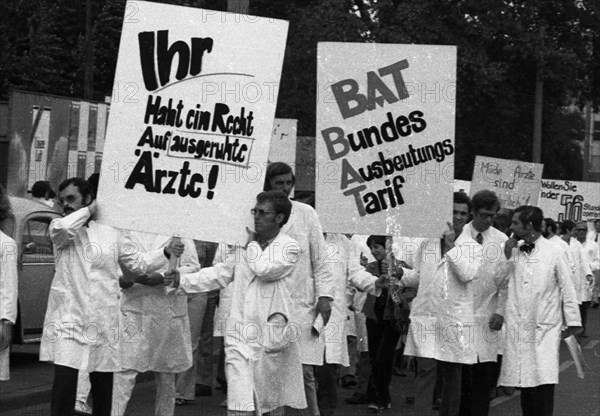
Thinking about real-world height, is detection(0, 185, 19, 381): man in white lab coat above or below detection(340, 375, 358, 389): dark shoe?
above

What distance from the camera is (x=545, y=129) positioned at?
42.7m

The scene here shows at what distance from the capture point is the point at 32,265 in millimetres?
13602

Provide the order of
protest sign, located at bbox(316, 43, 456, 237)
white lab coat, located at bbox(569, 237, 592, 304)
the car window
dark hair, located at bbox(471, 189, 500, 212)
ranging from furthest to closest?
white lab coat, located at bbox(569, 237, 592, 304), the car window, dark hair, located at bbox(471, 189, 500, 212), protest sign, located at bbox(316, 43, 456, 237)

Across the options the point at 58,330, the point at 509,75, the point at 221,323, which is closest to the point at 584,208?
the point at 509,75

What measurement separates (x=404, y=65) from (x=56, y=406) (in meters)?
3.35

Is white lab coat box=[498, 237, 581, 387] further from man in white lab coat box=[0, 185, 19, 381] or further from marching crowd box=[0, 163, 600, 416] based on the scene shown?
man in white lab coat box=[0, 185, 19, 381]

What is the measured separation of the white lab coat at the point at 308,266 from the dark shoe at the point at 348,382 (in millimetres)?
5103

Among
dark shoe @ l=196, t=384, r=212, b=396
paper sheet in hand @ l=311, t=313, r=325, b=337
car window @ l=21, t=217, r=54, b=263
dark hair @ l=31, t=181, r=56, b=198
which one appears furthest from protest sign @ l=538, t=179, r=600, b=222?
paper sheet in hand @ l=311, t=313, r=325, b=337

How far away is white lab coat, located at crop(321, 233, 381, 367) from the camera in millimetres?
10664

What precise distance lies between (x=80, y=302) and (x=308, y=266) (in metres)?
1.62

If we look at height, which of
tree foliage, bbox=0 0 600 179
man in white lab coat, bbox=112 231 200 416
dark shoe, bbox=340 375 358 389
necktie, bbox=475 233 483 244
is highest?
tree foliage, bbox=0 0 600 179

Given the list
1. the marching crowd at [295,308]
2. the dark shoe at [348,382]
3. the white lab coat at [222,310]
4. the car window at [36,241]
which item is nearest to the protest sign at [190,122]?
the marching crowd at [295,308]

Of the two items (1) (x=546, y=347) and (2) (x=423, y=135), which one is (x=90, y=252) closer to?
(2) (x=423, y=135)

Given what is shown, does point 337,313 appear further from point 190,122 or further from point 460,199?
point 190,122
